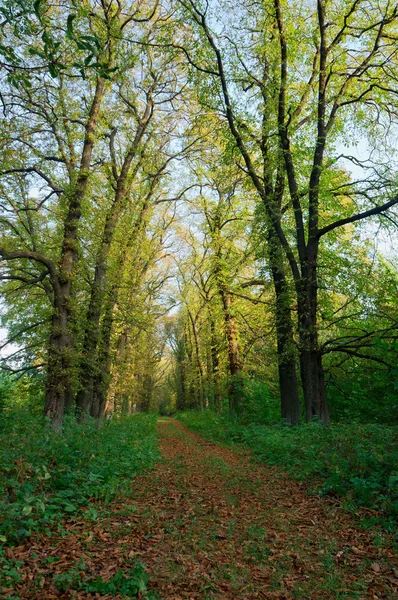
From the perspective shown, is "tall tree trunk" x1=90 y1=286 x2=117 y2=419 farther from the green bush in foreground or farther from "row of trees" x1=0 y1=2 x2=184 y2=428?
the green bush in foreground

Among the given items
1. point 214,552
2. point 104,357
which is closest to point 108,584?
point 214,552

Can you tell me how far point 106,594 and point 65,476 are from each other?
252cm

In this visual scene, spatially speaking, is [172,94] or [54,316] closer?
[54,316]

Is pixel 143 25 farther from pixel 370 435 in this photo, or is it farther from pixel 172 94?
pixel 370 435

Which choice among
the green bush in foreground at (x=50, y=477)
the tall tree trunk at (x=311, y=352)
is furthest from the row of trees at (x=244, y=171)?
the green bush in foreground at (x=50, y=477)

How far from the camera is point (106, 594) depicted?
117 inches

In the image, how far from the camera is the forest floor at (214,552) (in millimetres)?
3152

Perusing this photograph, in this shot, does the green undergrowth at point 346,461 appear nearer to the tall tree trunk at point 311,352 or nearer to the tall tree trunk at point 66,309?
the tall tree trunk at point 311,352

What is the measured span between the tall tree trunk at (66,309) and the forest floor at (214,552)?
15.0ft

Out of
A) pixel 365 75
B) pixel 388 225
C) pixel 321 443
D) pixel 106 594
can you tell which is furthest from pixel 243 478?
pixel 365 75

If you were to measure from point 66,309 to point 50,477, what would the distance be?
5.89 m

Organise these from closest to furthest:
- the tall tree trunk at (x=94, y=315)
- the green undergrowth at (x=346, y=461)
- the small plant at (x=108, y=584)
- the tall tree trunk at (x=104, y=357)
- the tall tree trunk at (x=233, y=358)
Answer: the small plant at (x=108, y=584) < the green undergrowth at (x=346, y=461) < the tall tree trunk at (x=94, y=315) < the tall tree trunk at (x=104, y=357) < the tall tree trunk at (x=233, y=358)

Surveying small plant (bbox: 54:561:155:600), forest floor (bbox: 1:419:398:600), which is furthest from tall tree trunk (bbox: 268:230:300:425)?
small plant (bbox: 54:561:155:600)

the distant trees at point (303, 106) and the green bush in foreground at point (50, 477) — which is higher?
the distant trees at point (303, 106)
